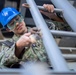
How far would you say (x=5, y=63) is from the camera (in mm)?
1375

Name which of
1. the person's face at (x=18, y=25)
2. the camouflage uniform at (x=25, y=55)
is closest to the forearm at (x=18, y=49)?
the camouflage uniform at (x=25, y=55)

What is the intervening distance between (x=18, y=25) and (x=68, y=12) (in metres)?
0.49

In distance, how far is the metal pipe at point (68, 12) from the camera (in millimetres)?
1130

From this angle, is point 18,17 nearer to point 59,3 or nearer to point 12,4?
point 59,3

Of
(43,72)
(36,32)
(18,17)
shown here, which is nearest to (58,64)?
(43,72)

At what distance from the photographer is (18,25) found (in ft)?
5.23

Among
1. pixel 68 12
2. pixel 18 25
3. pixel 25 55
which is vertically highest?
pixel 68 12

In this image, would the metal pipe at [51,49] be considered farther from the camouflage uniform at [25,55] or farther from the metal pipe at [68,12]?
the camouflage uniform at [25,55]

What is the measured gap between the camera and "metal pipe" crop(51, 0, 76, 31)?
1.13m

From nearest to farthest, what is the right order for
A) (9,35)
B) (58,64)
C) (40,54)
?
(58,64), (40,54), (9,35)

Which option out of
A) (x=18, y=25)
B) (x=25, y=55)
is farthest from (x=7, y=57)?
(x=18, y=25)

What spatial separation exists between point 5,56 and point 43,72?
2.63 feet

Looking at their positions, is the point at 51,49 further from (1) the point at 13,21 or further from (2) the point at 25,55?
(1) the point at 13,21

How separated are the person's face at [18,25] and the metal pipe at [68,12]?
1.16 feet
